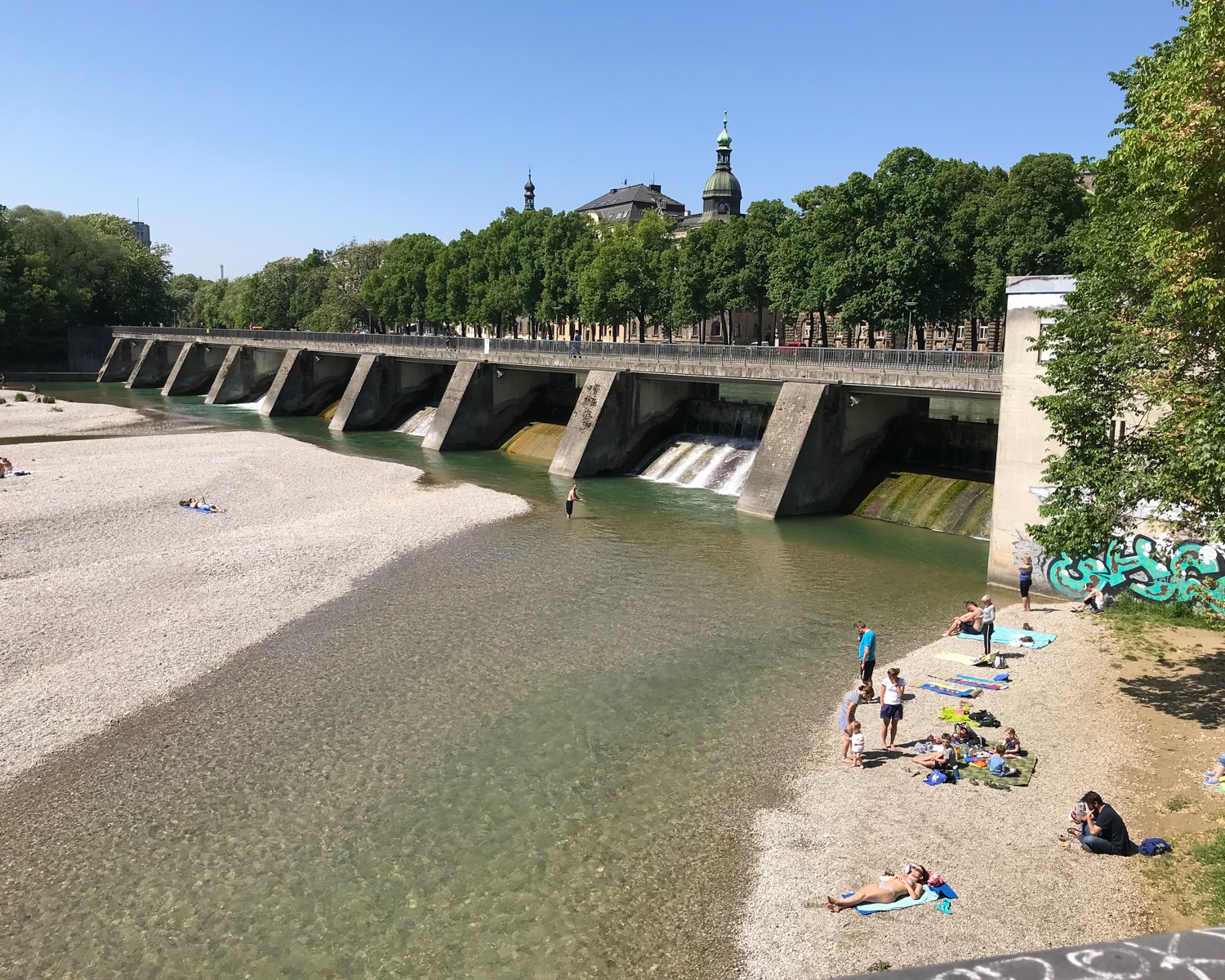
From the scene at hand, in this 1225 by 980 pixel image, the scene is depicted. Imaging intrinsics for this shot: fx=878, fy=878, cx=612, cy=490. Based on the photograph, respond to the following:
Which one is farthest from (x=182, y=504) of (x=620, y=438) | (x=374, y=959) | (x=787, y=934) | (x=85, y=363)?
(x=85, y=363)

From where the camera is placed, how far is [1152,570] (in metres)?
23.6

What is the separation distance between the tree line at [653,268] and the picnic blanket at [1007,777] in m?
26.7

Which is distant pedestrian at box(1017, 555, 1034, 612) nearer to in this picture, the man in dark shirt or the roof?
the man in dark shirt

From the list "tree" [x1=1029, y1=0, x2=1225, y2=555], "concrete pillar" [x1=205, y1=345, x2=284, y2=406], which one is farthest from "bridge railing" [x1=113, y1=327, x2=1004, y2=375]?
"tree" [x1=1029, y1=0, x2=1225, y2=555]

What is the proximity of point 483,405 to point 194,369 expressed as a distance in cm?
5099

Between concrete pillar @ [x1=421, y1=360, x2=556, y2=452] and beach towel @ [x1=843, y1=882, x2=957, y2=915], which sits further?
concrete pillar @ [x1=421, y1=360, x2=556, y2=452]

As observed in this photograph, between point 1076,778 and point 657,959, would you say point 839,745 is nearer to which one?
point 1076,778

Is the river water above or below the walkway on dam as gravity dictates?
below

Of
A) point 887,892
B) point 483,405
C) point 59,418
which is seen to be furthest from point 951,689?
point 59,418

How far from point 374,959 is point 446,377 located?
211 ft

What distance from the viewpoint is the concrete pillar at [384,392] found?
67562 millimetres

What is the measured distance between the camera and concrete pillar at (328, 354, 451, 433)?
2660 inches

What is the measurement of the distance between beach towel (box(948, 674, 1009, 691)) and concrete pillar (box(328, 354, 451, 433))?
55.0 meters

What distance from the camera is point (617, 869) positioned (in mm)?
13367
